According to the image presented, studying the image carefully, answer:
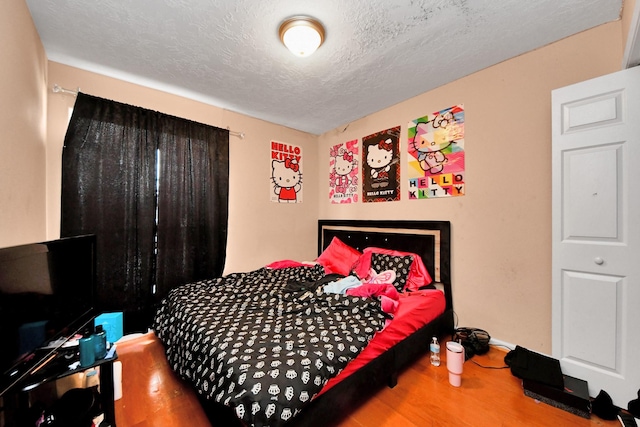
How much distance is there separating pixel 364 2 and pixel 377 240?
2.32 metres

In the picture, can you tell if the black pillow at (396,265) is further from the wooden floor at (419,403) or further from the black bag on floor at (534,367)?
the black bag on floor at (534,367)

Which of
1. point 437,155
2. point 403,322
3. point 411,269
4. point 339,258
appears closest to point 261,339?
point 403,322

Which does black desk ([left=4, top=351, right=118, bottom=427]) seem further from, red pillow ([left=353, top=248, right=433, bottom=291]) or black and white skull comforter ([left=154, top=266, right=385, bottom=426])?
red pillow ([left=353, top=248, right=433, bottom=291])

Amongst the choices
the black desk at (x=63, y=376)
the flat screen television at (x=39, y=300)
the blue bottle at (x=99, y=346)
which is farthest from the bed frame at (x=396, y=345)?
the flat screen television at (x=39, y=300)

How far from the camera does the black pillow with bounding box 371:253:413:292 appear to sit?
2506 mm

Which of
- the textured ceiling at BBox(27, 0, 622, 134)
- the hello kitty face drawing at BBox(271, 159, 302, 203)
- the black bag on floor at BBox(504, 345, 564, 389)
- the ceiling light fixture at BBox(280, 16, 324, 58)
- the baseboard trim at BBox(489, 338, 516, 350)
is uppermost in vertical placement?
the textured ceiling at BBox(27, 0, 622, 134)

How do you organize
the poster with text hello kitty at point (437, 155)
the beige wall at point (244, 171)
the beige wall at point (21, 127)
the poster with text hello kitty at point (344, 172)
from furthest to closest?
the poster with text hello kitty at point (344, 172) → the poster with text hello kitty at point (437, 155) → the beige wall at point (244, 171) → the beige wall at point (21, 127)

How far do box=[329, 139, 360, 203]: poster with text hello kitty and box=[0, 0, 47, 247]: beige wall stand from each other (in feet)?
9.92

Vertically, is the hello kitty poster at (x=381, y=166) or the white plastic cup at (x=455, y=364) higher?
the hello kitty poster at (x=381, y=166)

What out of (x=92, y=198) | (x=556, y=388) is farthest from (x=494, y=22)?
(x=92, y=198)

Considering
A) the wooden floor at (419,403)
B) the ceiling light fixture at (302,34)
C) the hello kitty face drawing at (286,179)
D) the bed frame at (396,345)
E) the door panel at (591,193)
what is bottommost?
the wooden floor at (419,403)

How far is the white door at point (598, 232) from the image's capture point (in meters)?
1.51

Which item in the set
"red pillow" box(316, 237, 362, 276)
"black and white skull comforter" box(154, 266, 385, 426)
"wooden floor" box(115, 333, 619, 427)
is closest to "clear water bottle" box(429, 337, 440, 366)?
"wooden floor" box(115, 333, 619, 427)

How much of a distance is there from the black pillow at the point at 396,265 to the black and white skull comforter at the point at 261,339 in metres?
0.64
